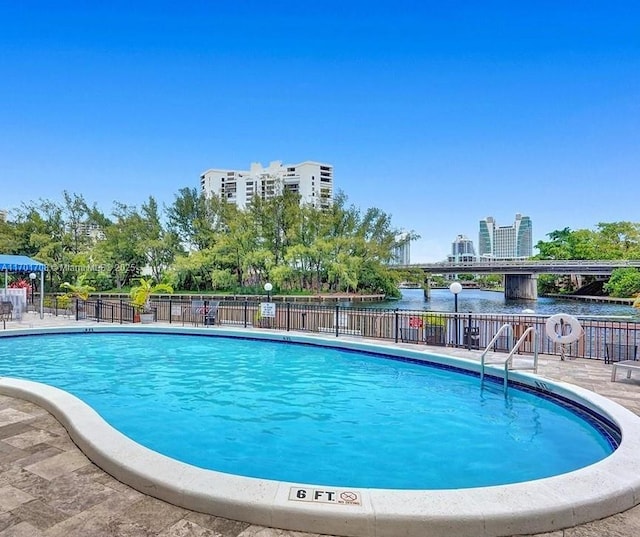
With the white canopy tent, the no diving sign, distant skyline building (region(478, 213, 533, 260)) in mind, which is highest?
distant skyline building (region(478, 213, 533, 260))

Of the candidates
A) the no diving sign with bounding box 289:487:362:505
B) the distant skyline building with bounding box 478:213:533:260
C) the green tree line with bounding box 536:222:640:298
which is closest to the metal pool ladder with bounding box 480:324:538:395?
the no diving sign with bounding box 289:487:362:505

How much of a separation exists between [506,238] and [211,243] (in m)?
169

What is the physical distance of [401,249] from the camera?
42688 millimetres

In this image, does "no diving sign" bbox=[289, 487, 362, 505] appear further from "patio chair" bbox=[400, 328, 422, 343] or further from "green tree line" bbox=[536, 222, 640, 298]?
"green tree line" bbox=[536, 222, 640, 298]

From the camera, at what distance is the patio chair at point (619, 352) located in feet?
27.0

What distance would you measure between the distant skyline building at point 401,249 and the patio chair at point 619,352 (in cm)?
3168

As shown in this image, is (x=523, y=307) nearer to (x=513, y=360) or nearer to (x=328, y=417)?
(x=513, y=360)

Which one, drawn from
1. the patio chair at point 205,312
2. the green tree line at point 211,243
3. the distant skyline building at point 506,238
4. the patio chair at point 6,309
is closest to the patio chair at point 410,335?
the patio chair at point 205,312

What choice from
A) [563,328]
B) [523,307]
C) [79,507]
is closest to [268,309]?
[563,328]

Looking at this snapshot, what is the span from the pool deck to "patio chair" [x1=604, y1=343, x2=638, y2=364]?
21.5 ft

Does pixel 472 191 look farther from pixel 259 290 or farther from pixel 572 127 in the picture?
pixel 259 290

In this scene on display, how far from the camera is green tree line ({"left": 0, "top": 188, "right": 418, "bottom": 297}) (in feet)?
118

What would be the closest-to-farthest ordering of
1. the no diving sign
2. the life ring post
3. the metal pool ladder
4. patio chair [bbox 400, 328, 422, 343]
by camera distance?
the no diving sign → the metal pool ladder → the life ring post → patio chair [bbox 400, 328, 422, 343]

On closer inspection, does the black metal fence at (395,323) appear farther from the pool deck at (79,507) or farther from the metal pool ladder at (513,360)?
the pool deck at (79,507)
